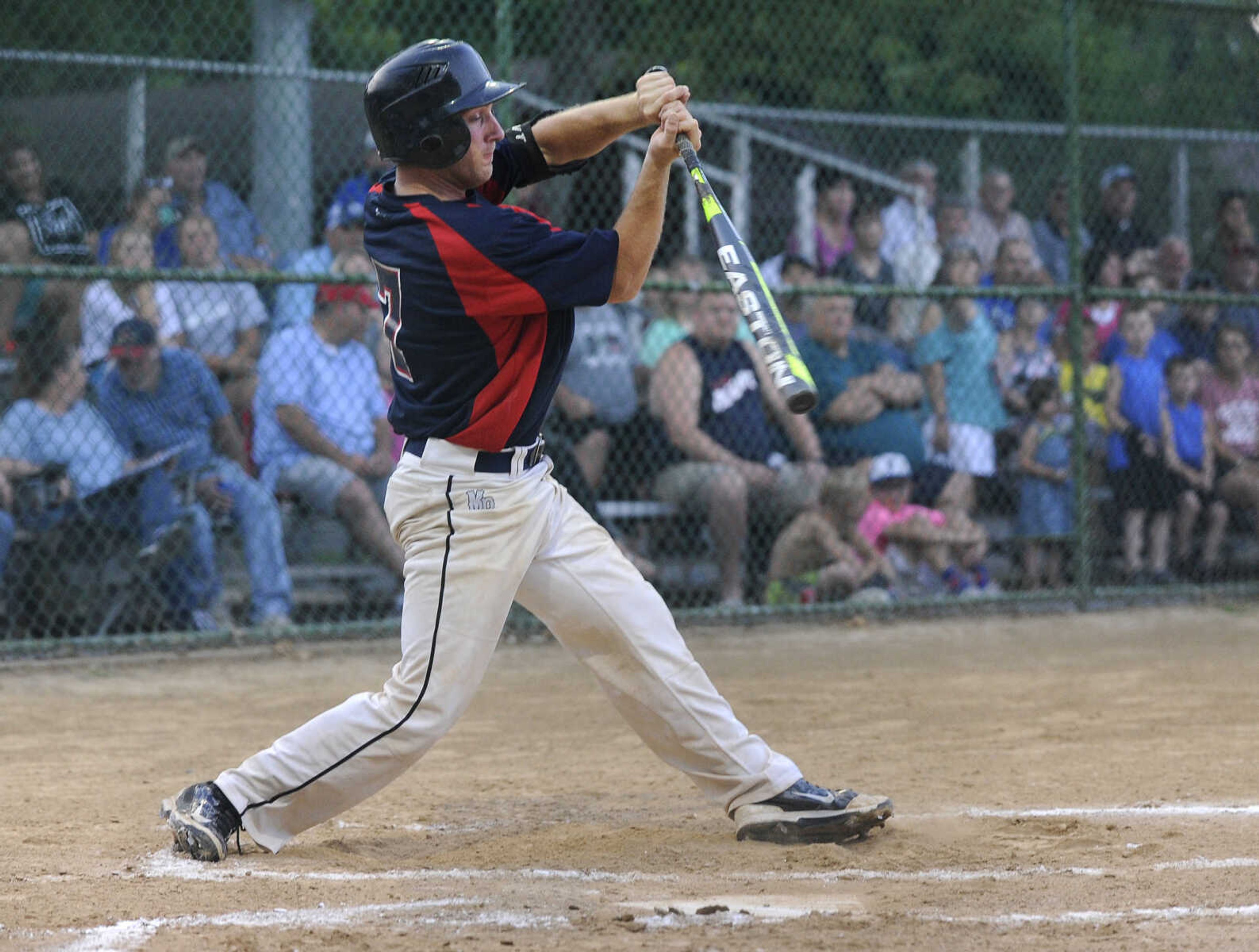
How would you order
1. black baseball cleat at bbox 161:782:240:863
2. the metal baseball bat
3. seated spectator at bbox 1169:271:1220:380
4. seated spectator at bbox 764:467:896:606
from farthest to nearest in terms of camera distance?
seated spectator at bbox 1169:271:1220:380 → seated spectator at bbox 764:467:896:606 → black baseball cleat at bbox 161:782:240:863 → the metal baseball bat

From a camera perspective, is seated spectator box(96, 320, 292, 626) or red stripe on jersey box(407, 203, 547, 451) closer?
red stripe on jersey box(407, 203, 547, 451)

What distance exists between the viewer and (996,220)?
8.53 meters

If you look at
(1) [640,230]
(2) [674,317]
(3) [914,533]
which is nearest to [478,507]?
(1) [640,230]

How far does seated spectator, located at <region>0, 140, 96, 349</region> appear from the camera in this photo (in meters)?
6.46

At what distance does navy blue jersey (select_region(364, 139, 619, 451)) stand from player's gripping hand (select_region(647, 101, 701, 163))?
21 centimetres

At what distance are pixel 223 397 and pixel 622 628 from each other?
Answer: 11.9ft

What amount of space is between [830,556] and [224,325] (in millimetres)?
3003

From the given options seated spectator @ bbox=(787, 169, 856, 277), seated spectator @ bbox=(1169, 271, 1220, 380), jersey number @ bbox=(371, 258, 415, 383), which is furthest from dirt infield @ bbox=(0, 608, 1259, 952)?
seated spectator @ bbox=(787, 169, 856, 277)

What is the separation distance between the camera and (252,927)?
2930 mm

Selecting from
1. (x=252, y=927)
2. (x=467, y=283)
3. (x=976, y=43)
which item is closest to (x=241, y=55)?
(x=976, y=43)

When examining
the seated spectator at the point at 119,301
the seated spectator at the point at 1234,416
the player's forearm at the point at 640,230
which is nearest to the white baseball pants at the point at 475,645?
the player's forearm at the point at 640,230

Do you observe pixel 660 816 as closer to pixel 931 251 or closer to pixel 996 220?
pixel 931 251

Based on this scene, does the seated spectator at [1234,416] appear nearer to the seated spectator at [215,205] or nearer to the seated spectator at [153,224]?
the seated spectator at [215,205]

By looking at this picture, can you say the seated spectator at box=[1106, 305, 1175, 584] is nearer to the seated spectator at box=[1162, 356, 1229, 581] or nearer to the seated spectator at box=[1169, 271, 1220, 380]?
the seated spectator at box=[1162, 356, 1229, 581]
